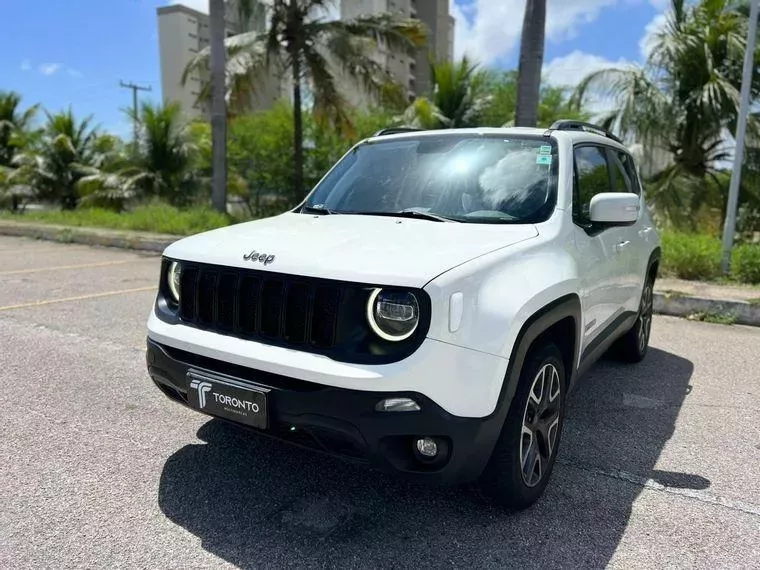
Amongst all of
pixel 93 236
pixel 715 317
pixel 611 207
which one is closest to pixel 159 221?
pixel 93 236

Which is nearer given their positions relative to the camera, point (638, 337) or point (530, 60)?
point (638, 337)

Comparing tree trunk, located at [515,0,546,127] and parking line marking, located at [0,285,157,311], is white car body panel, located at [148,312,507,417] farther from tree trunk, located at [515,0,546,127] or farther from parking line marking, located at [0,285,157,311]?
tree trunk, located at [515,0,546,127]

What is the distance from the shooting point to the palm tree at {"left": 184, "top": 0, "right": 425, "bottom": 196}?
15.7 meters

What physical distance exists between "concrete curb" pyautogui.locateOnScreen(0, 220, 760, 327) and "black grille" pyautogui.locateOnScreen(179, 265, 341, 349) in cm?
587

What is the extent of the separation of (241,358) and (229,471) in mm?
890

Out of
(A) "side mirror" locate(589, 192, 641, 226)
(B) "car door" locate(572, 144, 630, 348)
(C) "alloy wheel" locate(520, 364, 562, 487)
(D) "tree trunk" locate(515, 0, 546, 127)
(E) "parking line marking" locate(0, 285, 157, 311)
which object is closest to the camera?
(C) "alloy wheel" locate(520, 364, 562, 487)

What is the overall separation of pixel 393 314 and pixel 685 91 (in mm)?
11863

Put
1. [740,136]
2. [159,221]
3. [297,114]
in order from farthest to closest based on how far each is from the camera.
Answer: [297,114]
[159,221]
[740,136]

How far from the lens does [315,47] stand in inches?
634

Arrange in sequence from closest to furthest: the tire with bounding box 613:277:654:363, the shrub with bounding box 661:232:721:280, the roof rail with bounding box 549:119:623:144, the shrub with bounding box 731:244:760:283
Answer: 1. the roof rail with bounding box 549:119:623:144
2. the tire with bounding box 613:277:654:363
3. the shrub with bounding box 731:244:760:283
4. the shrub with bounding box 661:232:721:280

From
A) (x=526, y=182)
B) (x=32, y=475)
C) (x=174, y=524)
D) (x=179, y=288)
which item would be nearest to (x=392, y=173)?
(x=526, y=182)

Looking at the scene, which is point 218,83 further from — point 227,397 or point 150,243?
point 227,397

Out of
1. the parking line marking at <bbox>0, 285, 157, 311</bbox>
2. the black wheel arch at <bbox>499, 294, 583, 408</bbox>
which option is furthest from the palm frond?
the black wheel arch at <bbox>499, 294, 583, 408</bbox>

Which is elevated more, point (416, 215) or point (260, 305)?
point (416, 215)
